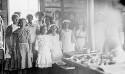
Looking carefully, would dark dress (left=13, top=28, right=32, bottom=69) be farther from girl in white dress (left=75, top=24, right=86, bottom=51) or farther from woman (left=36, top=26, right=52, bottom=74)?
girl in white dress (left=75, top=24, right=86, bottom=51)

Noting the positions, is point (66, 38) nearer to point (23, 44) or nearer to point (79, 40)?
point (79, 40)

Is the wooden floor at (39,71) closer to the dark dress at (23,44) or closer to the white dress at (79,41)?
the dark dress at (23,44)

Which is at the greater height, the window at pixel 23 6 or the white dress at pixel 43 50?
the window at pixel 23 6

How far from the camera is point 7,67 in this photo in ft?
25.5

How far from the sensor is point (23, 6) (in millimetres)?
10586

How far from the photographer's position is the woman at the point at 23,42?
729 cm

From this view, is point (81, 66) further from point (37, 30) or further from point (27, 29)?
point (37, 30)

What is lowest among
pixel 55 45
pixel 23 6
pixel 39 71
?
pixel 39 71

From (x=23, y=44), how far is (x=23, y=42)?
0.07m

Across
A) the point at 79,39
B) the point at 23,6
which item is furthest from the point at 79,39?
the point at 23,6

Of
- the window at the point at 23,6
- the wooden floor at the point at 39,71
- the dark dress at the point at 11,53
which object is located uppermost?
the window at the point at 23,6

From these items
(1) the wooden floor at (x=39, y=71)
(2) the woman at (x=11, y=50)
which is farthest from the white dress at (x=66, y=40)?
(2) the woman at (x=11, y=50)

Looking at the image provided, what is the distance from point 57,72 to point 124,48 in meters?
3.06

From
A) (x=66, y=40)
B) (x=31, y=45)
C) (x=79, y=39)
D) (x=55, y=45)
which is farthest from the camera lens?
(x=79, y=39)
